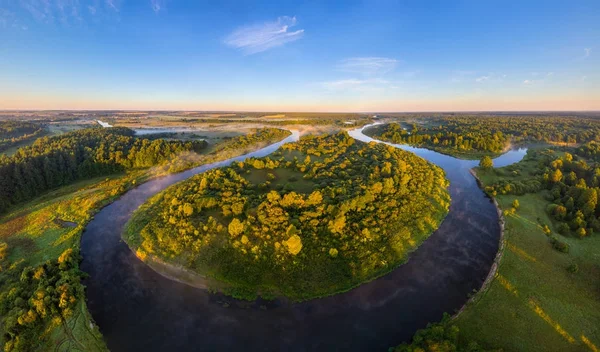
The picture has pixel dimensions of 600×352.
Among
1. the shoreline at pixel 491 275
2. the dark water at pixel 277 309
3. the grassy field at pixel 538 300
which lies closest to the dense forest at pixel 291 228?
the dark water at pixel 277 309

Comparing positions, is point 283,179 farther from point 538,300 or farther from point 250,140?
point 250,140

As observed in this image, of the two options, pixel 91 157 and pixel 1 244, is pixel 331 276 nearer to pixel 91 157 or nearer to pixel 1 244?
pixel 1 244

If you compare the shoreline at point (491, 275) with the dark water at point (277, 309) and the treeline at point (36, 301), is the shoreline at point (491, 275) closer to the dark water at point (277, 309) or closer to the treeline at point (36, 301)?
the dark water at point (277, 309)

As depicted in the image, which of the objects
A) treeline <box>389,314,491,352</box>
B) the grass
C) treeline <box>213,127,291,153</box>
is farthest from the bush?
treeline <box>213,127,291,153</box>

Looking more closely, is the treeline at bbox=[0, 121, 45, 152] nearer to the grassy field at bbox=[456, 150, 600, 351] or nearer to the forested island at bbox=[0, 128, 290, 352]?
the forested island at bbox=[0, 128, 290, 352]

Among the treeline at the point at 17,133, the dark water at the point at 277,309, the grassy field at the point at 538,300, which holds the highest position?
the treeline at the point at 17,133

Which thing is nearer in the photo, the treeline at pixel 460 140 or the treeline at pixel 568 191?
the treeline at pixel 568 191

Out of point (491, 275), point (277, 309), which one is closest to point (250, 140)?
point (277, 309)
